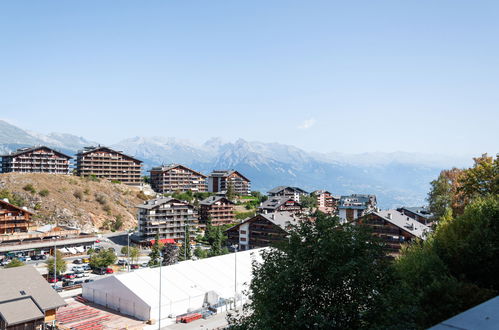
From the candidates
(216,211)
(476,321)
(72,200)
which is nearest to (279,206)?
(216,211)

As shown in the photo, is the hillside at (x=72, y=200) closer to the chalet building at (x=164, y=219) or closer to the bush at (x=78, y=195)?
the bush at (x=78, y=195)

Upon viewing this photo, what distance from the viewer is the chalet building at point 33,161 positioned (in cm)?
11032

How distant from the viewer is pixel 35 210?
259ft

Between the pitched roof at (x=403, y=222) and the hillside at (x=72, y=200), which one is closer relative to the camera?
the pitched roof at (x=403, y=222)

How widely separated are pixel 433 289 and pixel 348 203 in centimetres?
9345

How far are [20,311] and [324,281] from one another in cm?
2530

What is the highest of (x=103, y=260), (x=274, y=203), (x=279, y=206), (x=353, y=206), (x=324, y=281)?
(x=324, y=281)

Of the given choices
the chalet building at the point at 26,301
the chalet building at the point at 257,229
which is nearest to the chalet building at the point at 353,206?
the chalet building at the point at 257,229

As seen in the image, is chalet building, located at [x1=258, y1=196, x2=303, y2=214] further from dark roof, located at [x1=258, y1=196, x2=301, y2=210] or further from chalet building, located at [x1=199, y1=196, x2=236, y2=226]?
chalet building, located at [x1=199, y1=196, x2=236, y2=226]

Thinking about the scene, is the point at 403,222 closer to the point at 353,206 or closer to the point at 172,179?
the point at 353,206

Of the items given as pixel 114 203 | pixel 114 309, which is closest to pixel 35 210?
pixel 114 203

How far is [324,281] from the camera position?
40.4 feet

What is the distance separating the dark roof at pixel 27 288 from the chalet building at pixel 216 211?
57.7 m

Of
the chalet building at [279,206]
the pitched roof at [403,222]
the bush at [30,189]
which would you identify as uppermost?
the pitched roof at [403,222]
